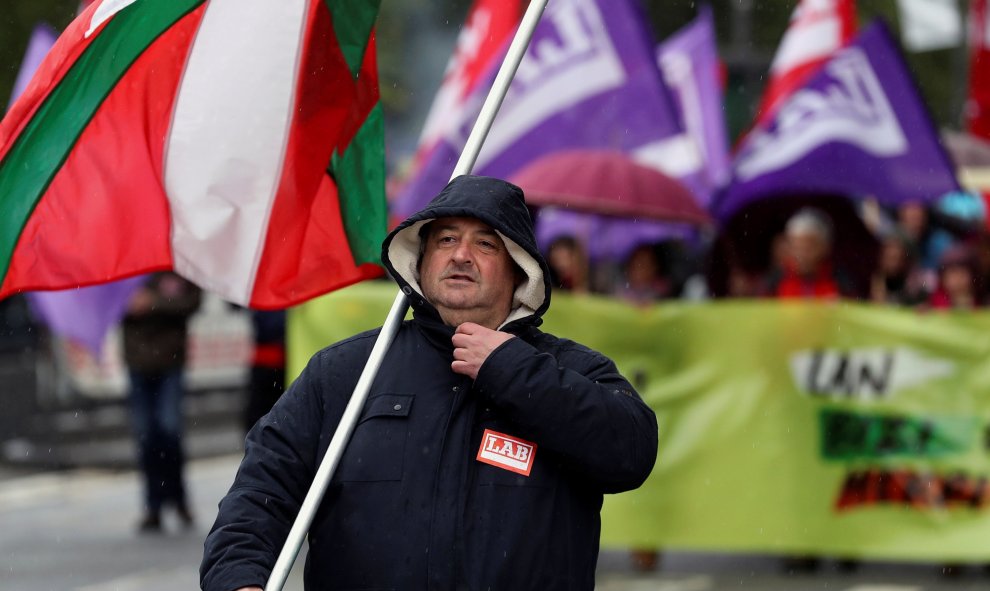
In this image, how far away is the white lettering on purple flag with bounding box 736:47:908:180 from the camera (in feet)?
36.0

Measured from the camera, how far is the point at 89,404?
56.3 ft

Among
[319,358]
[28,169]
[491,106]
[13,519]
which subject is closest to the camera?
[319,358]

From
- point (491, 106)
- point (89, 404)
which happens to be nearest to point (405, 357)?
point (491, 106)

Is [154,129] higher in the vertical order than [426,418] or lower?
higher

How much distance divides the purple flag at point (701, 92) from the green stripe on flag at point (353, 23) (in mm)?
8579

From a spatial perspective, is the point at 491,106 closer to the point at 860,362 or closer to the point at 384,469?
the point at 384,469

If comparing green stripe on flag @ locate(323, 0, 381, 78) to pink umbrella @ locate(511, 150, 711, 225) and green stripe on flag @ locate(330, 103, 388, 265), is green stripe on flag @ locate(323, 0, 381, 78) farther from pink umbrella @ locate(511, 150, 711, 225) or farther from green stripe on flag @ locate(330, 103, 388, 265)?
pink umbrella @ locate(511, 150, 711, 225)

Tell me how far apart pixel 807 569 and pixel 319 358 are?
20.4ft

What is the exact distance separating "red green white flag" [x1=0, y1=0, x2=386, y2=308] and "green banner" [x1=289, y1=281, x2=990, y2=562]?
4425 millimetres

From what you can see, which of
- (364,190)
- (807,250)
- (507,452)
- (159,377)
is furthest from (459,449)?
(159,377)

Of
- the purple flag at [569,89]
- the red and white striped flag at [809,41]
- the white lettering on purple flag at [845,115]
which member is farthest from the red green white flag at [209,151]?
the red and white striped flag at [809,41]

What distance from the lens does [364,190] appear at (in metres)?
5.32

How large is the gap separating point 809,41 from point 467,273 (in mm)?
9430

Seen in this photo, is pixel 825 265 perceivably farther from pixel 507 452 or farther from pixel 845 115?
pixel 507 452
